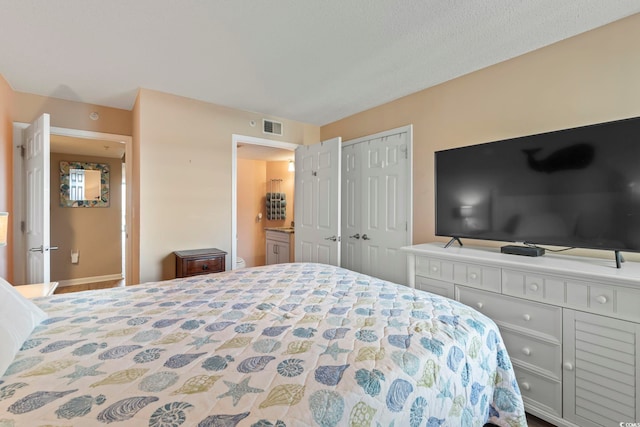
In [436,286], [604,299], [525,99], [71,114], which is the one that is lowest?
[436,286]

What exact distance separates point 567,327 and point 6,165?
464cm

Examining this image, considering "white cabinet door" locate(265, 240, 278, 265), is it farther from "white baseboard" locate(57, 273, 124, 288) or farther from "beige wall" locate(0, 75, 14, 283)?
"beige wall" locate(0, 75, 14, 283)

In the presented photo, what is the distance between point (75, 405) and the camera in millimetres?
753

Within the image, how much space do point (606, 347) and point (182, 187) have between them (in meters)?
3.61

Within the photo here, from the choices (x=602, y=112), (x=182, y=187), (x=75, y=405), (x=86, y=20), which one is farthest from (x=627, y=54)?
(x=182, y=187)

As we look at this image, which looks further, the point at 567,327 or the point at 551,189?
the point at 551,189

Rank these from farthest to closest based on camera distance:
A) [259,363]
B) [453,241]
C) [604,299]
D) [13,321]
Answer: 1. [453,241]
2. [604,299]
3. [13,321]
4. [259,363]

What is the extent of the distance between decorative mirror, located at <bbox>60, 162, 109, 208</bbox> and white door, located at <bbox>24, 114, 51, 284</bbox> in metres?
2.33

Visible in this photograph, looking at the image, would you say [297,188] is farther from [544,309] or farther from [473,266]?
[544,309]

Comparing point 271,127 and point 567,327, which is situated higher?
point 271,127

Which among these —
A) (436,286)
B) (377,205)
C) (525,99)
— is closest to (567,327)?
(436,286)

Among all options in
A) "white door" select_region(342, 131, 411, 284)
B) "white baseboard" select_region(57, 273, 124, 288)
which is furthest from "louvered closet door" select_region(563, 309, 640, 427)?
"white baseboard" select_region(57, 273, 124, 288)

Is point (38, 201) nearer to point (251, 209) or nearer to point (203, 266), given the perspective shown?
point (203, 266)

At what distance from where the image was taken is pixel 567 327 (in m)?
1.65
